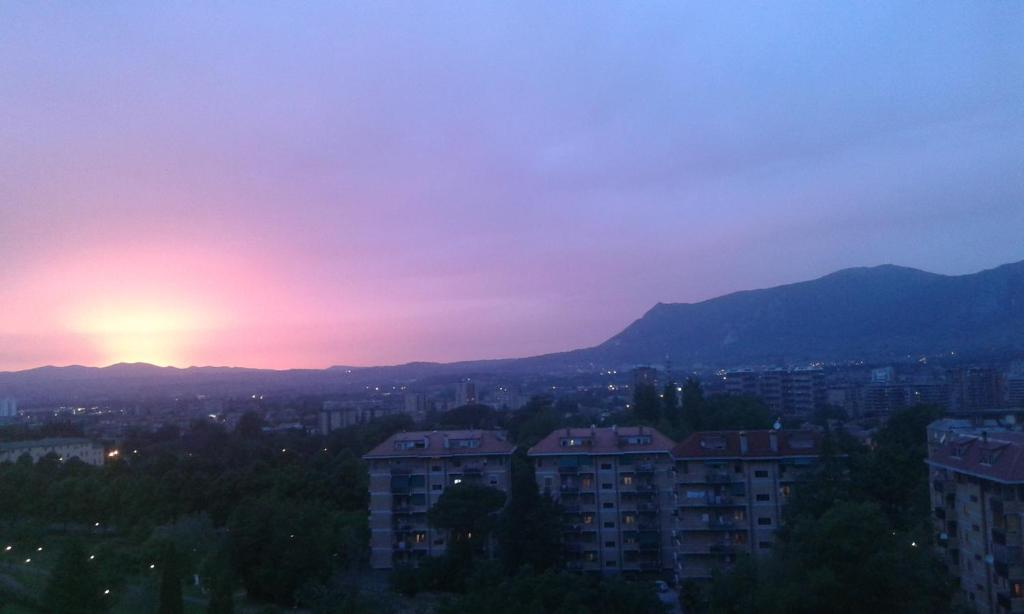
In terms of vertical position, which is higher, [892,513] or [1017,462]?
[1017,462]

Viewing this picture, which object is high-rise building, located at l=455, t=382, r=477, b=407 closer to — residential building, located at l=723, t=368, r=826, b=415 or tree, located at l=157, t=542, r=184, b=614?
residential building, located at l=723, t=368, r=826, b=415

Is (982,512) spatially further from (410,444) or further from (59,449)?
(59,449)

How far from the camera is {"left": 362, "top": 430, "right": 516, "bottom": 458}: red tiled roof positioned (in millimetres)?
23328

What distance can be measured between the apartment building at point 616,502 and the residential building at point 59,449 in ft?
85.0

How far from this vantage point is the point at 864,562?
13.0 meters

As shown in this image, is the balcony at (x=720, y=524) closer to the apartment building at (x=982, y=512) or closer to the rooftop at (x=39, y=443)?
the apartment building at (x=982, y=512)

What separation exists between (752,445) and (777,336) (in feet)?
293

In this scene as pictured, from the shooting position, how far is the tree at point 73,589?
13.9m

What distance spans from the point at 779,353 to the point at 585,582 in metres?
90.4

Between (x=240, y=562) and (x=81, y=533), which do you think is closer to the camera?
(x=240, y=562)

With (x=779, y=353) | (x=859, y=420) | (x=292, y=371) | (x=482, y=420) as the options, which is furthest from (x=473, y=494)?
(x=292, y=371)

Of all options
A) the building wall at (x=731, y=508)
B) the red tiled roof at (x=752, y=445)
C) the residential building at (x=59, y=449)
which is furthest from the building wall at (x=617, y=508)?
the residential building at (x=59, y=449)

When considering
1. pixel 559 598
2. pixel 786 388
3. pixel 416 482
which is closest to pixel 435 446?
pixel 416 482

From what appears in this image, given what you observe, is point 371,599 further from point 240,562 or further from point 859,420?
point 859,420
